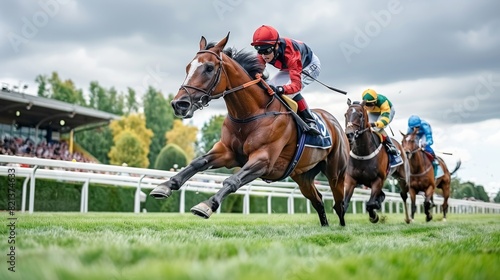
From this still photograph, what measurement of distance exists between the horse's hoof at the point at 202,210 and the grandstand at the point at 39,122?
58.5 ft

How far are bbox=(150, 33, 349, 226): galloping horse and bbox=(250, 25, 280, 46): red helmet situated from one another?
0.15 metres

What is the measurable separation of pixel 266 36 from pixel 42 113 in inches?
879

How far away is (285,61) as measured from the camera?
5391 millimetres

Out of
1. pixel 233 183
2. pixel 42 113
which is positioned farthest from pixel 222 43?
pixel 42 113

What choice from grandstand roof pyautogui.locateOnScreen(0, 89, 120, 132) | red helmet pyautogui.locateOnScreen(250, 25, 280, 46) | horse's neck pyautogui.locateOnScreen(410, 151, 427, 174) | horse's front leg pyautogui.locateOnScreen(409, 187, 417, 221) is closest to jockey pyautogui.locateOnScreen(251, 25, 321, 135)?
red helmet pyautogui.locateOnScreen(250, 25, 280, 46)

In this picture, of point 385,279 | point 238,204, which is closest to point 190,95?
point 385,279

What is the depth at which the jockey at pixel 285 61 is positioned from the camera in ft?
16.9

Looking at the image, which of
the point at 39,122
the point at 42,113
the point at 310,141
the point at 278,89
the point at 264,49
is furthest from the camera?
the point at 39,122

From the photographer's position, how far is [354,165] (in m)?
8.15

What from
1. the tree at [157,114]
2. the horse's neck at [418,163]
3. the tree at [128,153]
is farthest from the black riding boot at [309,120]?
the tree at [157,114]

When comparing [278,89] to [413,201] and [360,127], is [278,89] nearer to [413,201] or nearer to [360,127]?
[360,127]

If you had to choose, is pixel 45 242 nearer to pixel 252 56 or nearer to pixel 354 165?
pixel 252 56

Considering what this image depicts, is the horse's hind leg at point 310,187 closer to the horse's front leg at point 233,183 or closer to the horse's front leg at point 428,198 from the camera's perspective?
the horse's front leg at point 233,183

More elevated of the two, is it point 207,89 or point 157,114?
point 157,114
